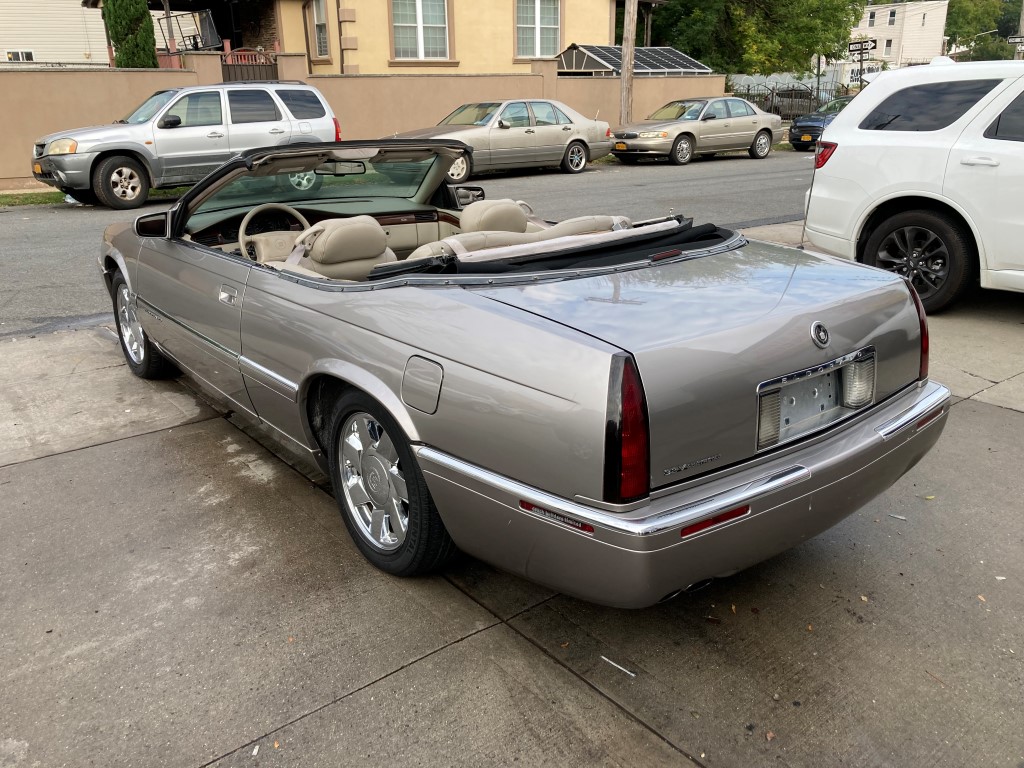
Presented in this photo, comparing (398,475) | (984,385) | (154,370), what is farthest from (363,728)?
(984,385)

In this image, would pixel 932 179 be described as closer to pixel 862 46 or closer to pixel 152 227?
pixel 152 227

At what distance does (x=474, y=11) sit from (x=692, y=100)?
6.58 meters

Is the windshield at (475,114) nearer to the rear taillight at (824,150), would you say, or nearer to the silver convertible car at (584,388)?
the rear taillight at (824,150)

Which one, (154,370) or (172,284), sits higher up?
(172,284)

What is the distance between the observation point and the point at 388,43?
72.7 ft

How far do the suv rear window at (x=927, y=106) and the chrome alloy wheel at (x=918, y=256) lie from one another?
0.77 m

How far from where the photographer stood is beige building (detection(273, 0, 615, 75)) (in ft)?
71.1

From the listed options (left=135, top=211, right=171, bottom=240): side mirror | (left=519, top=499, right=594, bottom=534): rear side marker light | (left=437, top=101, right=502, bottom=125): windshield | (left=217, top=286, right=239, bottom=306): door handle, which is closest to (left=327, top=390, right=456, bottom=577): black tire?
(left=519, top=499, right=594, bottom=534): rear side marker light

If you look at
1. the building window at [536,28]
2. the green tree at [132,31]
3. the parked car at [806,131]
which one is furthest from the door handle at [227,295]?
the building window at [536,28]

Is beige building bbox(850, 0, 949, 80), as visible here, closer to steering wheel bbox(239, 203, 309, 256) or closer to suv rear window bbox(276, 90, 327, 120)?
suv rear window bbox(276, 90, 327, 120)

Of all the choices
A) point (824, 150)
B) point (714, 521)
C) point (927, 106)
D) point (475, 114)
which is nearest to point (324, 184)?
point (714, 521)

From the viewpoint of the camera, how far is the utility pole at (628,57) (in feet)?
71.4

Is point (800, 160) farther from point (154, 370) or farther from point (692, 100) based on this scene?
point (154, 370)

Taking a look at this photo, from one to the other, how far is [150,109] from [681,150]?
11.4m
